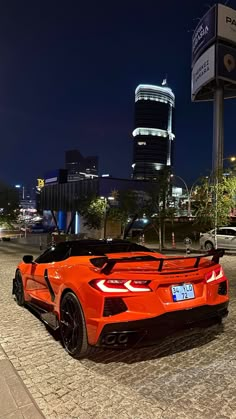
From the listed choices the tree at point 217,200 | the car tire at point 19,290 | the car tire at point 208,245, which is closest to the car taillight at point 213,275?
the car tire at point 19,290

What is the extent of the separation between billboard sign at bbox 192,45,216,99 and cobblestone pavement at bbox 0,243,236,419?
55358 millimetres

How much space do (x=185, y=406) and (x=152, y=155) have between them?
509 ft

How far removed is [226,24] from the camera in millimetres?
53438

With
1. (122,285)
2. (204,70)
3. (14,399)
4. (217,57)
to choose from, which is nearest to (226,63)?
(217,57)

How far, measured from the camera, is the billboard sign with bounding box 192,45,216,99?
54.3m

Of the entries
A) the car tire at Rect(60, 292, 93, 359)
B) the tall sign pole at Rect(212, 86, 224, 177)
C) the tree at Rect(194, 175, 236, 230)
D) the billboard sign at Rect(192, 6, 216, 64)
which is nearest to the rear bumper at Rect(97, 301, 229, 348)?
the car tire at Rect(60, 292, 93, 359)

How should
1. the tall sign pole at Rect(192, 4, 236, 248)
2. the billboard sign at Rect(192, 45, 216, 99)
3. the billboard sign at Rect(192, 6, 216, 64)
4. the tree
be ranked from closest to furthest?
1. the tree
2. the tall sign pole at Rect(192, 4, 236, 248)
3. the billboard sign at Rect(192, 6, 216, 64)
4. the billboard sign at Rect(192, 45, 216, 99)

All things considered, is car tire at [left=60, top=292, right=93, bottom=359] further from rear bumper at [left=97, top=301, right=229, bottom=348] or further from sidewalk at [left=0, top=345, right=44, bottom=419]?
sidewalk at [left=0, top=345, right=44, bottom=419]

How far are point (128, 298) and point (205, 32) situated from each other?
60296 mm

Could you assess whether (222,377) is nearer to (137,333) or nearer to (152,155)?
(137,333)

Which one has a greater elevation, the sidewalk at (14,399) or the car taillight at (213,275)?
the car taillight at (213,275)

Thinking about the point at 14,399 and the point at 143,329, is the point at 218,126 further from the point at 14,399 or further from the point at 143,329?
the point at 14,399

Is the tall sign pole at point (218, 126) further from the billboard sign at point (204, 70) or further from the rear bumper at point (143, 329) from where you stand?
the rear bumper at point (143, 329)

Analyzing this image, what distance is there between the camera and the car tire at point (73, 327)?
4113 millimetres
